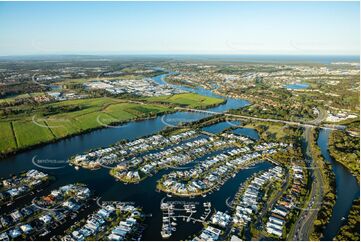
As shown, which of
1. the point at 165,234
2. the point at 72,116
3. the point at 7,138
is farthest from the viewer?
the point at 72,116

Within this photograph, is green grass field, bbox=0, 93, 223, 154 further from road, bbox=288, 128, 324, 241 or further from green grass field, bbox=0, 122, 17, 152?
road, bbox=288, 128, 324, 241

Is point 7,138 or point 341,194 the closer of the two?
point 341,194

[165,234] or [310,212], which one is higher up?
[310,212]

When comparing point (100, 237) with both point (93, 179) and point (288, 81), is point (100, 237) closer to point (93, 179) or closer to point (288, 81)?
point (93, 179)

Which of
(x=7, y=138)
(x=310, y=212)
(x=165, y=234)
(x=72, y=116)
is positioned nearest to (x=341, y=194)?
(x=310, y=212)

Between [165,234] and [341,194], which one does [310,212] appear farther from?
[165,234]

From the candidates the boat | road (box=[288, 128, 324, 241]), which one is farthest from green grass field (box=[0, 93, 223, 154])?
road (box=[288, 128, 324, 241])

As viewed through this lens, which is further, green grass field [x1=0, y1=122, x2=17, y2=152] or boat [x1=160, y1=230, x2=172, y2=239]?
green grass field [x1=0, y1=122, x2=17, y2=152]

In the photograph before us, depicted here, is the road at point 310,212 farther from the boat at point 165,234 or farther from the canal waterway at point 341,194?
the boat at point 165,234

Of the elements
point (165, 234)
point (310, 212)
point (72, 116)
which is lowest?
point (165, 234)
